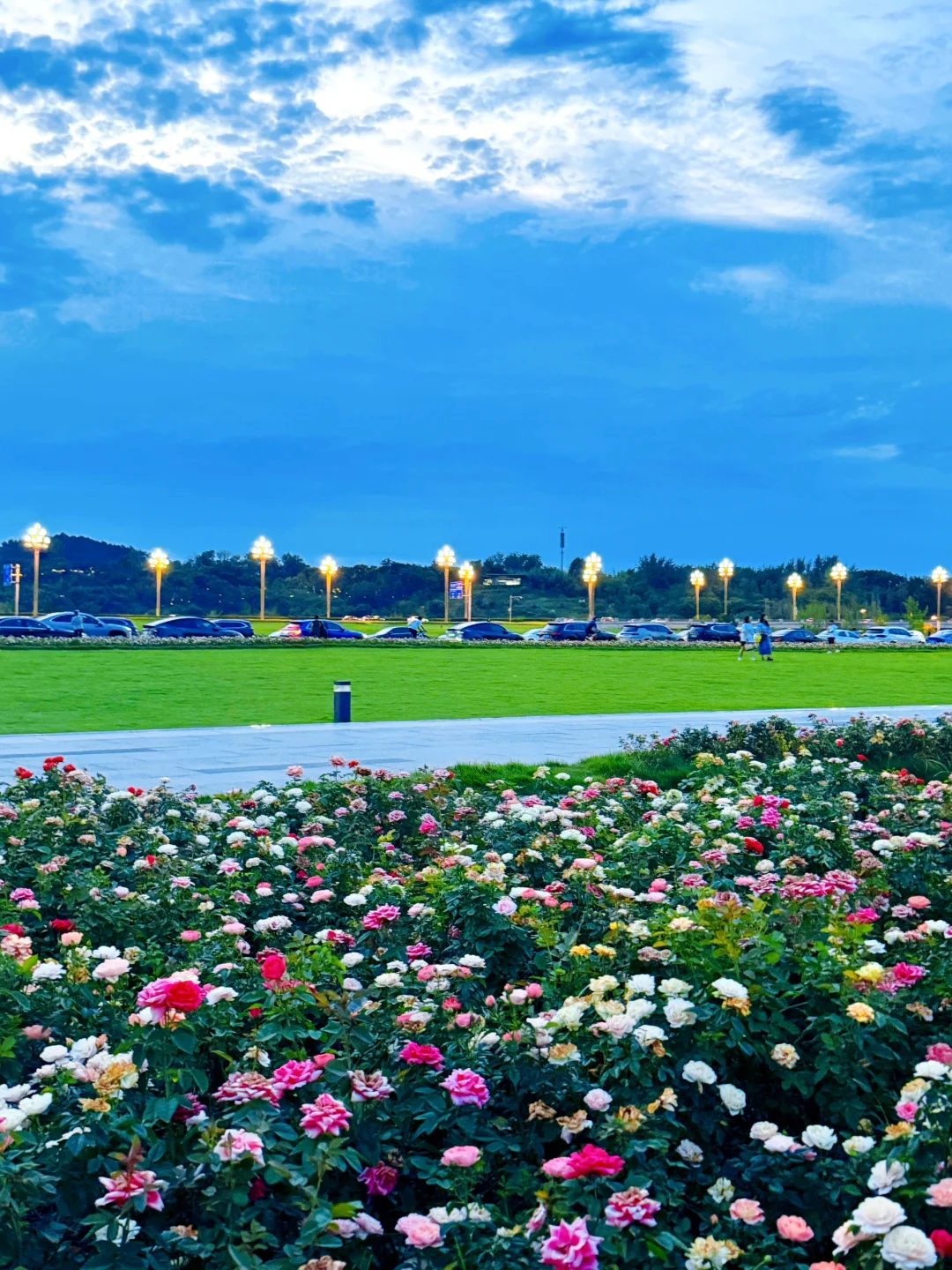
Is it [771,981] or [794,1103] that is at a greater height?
[771,981]

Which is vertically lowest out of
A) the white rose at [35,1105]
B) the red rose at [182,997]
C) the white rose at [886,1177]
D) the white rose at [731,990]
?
the white rose at [886,1177]

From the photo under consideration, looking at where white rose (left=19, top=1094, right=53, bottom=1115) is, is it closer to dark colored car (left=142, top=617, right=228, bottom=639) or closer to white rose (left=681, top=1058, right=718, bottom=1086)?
white rose (left=681, top=1058, right=718, bottom=1086)

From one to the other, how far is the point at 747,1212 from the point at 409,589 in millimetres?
92885

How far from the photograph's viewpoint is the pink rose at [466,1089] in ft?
8.52

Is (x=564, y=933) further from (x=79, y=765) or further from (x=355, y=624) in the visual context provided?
(x=355, y=624)

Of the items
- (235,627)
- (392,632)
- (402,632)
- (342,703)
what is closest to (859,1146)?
(342,703)

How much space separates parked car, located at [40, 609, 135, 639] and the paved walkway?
3249 cm

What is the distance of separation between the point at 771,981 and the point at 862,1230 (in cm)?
104

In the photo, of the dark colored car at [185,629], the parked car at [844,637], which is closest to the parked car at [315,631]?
the dark colored car at [185,629]

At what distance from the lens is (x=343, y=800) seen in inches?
261

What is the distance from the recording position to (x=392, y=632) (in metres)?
51.4

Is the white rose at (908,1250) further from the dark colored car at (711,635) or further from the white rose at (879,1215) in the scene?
the dark colored car at (711,635)

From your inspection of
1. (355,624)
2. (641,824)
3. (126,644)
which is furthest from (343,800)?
(355,624)

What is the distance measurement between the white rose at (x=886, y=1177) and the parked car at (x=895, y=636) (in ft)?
166
